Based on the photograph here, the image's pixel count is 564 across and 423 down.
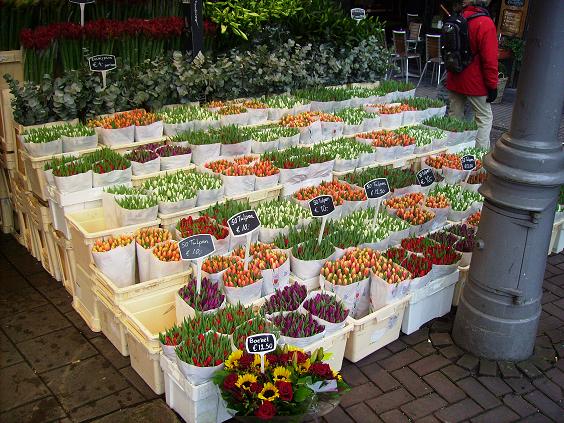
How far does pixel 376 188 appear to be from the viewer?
13.7ft

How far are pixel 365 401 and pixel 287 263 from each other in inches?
37.4

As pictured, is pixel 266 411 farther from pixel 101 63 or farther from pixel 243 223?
pixel 101 63

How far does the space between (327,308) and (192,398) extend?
3.00 feet

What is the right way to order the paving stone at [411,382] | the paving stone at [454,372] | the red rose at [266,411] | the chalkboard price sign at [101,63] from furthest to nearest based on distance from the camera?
1. the chalkboard price sign at [101,63]
2. the paving stone at [454,372]
3. the paving stone at [411,382]
4. the red rose at [266,411]

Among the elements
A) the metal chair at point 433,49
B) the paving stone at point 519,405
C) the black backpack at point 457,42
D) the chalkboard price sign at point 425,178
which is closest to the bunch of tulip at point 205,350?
the paving stone at point 519,405

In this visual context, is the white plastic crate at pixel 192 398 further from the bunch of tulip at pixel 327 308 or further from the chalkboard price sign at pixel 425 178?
the chalkboard price sign at pixel 425 178

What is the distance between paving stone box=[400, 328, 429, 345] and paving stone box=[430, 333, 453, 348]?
5cm

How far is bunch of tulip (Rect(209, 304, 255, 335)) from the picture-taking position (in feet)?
10.2

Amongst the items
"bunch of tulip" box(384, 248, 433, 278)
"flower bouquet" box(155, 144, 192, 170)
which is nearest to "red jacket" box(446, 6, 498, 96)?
"bunch of tulip" box(384, 248, 433, 278)

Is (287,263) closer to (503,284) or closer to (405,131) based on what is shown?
(503,284)

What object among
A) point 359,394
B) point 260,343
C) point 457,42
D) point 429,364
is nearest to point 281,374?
point 260,343

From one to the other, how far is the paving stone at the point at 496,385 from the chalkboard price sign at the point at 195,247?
1.88 m

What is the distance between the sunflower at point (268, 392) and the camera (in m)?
2.62

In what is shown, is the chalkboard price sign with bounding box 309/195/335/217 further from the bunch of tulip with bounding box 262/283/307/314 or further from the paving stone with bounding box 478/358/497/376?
the paving stone with bounding box 478/358/497/376
